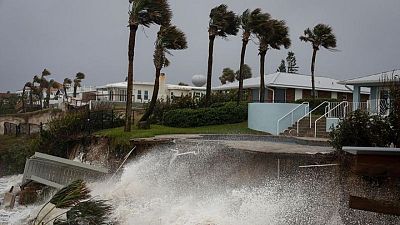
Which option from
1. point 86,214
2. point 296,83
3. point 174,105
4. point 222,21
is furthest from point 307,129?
point 296,83

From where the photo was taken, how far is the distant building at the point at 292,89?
43000 mm

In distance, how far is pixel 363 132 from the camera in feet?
40.9

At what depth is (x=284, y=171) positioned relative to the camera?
45.6 feet

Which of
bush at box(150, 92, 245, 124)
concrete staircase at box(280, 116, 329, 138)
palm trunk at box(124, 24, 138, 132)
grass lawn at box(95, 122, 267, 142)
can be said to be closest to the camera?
grass lawn at box(95, 122, 267, 142)

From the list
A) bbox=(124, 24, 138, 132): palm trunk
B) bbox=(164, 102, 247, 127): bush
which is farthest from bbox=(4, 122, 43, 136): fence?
bbox=(124, 24, 138, 132): palm trunk

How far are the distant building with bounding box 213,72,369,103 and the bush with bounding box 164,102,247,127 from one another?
10.2 meters

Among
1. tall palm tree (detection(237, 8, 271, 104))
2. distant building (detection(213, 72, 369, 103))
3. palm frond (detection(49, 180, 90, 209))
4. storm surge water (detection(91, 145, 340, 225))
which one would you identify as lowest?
storm surge water (detection(91, 145, 340, 225))

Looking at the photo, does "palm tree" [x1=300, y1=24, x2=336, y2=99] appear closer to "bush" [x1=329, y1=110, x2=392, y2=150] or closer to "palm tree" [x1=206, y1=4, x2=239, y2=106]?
Result: "palm tree" [x1=206, y1=4, x2=239, y2=106]

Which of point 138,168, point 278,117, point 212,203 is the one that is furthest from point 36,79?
point 212,203

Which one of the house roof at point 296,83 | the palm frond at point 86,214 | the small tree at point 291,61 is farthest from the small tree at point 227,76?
the palm frond at point 86,214

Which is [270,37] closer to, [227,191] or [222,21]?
[222,21]

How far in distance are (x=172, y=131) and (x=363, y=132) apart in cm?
1552

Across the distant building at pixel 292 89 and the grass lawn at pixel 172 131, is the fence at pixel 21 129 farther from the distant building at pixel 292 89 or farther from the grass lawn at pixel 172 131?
the distant building at pixel 292 89

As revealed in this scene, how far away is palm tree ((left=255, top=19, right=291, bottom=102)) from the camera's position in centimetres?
3328
